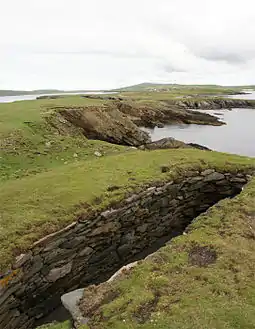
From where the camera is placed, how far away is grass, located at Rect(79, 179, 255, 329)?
9.03 meters

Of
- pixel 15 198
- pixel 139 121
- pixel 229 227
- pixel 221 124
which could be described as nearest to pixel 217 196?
pixel 229 227

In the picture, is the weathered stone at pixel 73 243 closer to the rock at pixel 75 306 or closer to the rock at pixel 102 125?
the rock at pixel 75 306

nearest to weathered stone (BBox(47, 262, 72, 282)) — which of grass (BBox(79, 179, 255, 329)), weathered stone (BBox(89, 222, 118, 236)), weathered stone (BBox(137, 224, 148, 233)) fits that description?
weathered stone (BBox(89, 222, 118, 236))

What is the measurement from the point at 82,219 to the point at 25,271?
10.8ft

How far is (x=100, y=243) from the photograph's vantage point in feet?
50.7

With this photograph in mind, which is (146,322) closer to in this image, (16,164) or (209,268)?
(209,268)

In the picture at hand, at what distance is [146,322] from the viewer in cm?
905

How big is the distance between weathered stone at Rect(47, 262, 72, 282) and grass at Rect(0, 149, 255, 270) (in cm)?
155

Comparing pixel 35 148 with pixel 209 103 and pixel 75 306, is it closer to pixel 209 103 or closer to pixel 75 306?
pixel 75 306

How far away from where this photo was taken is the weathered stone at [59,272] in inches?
532

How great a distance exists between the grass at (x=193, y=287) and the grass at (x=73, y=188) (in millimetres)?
4041

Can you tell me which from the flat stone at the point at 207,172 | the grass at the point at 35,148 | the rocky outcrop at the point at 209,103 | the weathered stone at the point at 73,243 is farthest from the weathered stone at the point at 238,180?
the rocky outcrop at the point at 209,103

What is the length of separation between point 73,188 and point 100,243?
10.2ft

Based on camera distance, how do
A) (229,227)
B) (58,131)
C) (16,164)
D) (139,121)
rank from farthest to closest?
(139,121) → (58,131) → (16,164) → (229,227)
